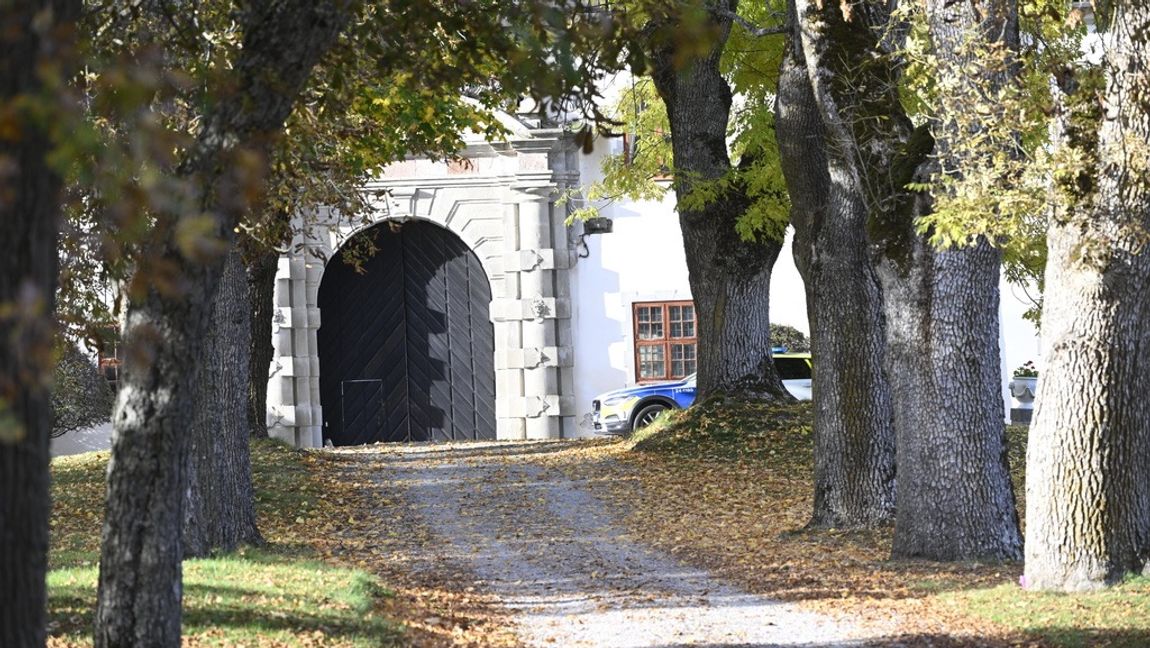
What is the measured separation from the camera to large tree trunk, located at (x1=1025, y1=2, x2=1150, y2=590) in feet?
29.0

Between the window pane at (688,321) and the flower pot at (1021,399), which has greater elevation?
the window pane at (688,321)

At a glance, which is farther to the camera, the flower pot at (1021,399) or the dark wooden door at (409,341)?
the dark wooden door at (409,341)

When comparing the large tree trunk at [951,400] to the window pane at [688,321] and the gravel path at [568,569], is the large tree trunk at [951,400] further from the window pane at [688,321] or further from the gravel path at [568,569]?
the window pane at [688,321]

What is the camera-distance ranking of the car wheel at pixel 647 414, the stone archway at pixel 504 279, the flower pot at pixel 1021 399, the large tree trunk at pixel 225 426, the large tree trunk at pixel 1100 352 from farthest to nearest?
the stone archway at pixel 504 279 < the flower pot at pixel 1021 399 < the car wheel at pixel 647 414 < the large tree trunk at pixel 225 426 < the large tree trunk at pixel 1100 352

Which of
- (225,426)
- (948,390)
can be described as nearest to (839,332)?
(948,390)

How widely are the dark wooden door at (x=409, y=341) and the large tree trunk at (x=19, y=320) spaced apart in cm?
2303

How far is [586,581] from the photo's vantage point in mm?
11383

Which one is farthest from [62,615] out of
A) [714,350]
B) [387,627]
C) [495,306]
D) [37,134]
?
[495,306]

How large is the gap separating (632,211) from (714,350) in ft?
22.9

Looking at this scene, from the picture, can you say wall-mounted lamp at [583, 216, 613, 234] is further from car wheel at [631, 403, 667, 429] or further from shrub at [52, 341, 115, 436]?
shrub at [52, 341, 115, 436]

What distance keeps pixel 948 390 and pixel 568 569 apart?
331 centimetres

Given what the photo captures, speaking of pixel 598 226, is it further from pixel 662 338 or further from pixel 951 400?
pixel 951 400

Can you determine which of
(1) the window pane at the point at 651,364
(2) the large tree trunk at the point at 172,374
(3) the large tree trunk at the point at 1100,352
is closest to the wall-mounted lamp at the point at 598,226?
(1) the window pane at the point at 651,364

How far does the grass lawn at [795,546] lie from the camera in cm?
861
